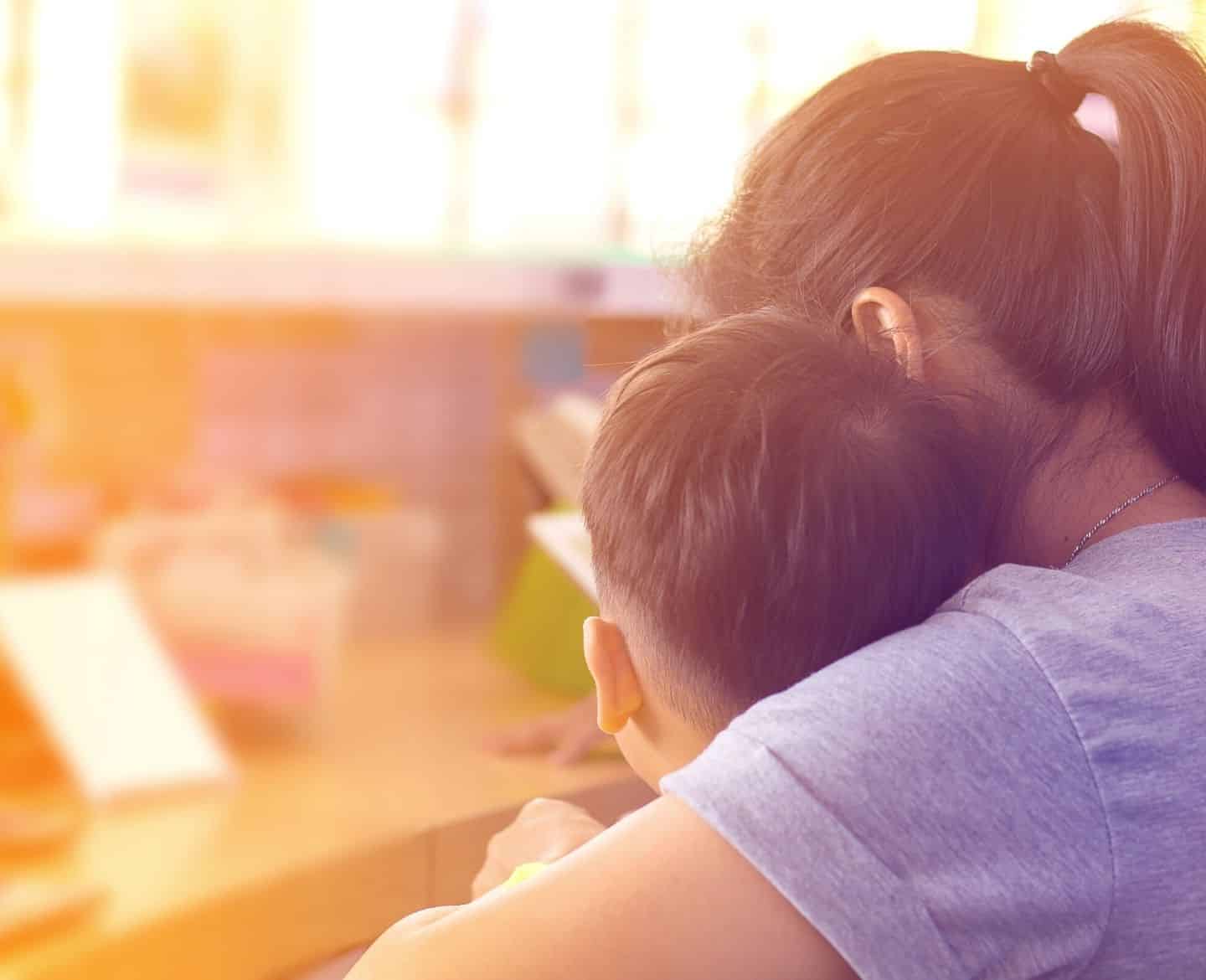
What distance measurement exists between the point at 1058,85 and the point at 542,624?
2.07 ft

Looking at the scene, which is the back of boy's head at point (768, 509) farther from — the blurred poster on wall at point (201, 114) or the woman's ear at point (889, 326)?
the blurred poster on wall at point (201, 114)

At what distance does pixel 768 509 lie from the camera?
0.40m

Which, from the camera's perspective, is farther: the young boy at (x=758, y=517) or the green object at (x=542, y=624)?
the green object at (x=542, y=624)

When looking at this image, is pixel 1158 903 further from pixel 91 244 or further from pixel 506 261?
pixel 506 261

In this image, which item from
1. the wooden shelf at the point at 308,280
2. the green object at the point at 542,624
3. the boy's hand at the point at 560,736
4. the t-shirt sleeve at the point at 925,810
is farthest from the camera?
the wooden shelf at the point at 308,280

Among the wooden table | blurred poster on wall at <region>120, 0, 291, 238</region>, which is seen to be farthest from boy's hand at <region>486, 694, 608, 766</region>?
blurred poster on wall at <region>120, 0, 291, 238</region>

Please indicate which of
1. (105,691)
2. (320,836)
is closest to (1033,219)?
(320,836)

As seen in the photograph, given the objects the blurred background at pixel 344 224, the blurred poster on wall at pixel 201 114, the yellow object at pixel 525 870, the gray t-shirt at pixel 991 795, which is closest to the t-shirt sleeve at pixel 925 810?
the gray t-shirt at pixel 991 795

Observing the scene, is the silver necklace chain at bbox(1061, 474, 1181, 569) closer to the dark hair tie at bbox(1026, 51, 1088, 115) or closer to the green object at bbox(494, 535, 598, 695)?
the dark hair tie at bbox(1026, 51, 1088, 115)

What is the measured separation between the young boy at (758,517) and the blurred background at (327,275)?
1.70 feet

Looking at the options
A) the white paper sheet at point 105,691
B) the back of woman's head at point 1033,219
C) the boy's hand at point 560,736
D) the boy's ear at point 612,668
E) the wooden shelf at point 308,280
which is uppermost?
the back of woman's head at point 1033,219

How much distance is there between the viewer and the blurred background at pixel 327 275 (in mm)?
1263

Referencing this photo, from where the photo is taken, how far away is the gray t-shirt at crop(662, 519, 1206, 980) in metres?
0.34

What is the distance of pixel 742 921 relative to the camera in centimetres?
34
